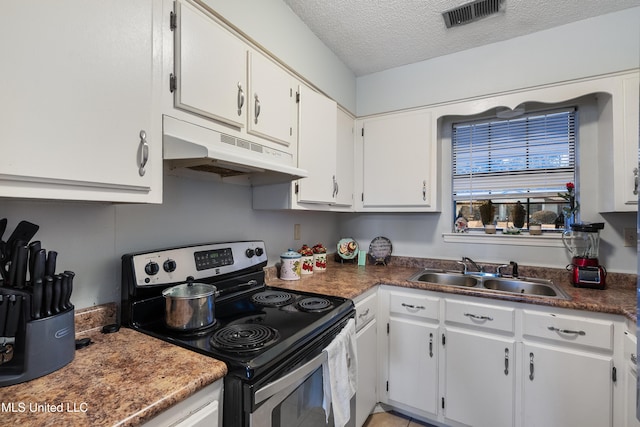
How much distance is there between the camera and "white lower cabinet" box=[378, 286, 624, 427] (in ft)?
4.74

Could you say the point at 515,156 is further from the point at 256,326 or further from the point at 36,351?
the point at 36,351

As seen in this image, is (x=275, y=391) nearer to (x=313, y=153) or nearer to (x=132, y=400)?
(x=132, y=400)

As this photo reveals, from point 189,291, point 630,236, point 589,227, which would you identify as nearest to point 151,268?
point 189,291

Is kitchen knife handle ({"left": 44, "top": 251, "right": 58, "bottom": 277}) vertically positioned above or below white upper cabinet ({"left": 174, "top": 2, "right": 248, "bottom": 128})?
below

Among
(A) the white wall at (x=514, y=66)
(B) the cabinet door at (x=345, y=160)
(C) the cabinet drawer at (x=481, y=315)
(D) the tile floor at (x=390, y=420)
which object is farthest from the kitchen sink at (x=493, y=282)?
(A) the white wall at (x=514, y=66)

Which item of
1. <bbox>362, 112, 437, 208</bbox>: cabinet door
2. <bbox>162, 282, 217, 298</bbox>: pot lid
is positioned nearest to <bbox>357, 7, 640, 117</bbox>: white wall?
<bbox>362, 112, 437, 208</bbox>: cabinet door

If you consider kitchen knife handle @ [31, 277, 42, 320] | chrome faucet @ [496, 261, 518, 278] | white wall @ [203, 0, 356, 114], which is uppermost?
white wall @ [203, 0, 356, 114]

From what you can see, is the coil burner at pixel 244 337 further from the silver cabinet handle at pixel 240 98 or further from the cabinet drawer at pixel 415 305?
the cabinet drawer at pixel 415 305

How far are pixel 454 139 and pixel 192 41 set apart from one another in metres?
2.07

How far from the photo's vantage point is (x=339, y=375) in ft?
4.12

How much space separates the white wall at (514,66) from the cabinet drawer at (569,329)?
1.49m

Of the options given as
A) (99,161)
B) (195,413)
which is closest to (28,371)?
(195,413)

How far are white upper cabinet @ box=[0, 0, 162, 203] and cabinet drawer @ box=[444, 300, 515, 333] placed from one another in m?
1.67

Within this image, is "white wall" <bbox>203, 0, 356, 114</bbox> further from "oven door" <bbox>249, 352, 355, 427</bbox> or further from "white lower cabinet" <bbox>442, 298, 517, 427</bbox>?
"white lower cabinet" <bbox>442, 298, 517, 427</bbox>
